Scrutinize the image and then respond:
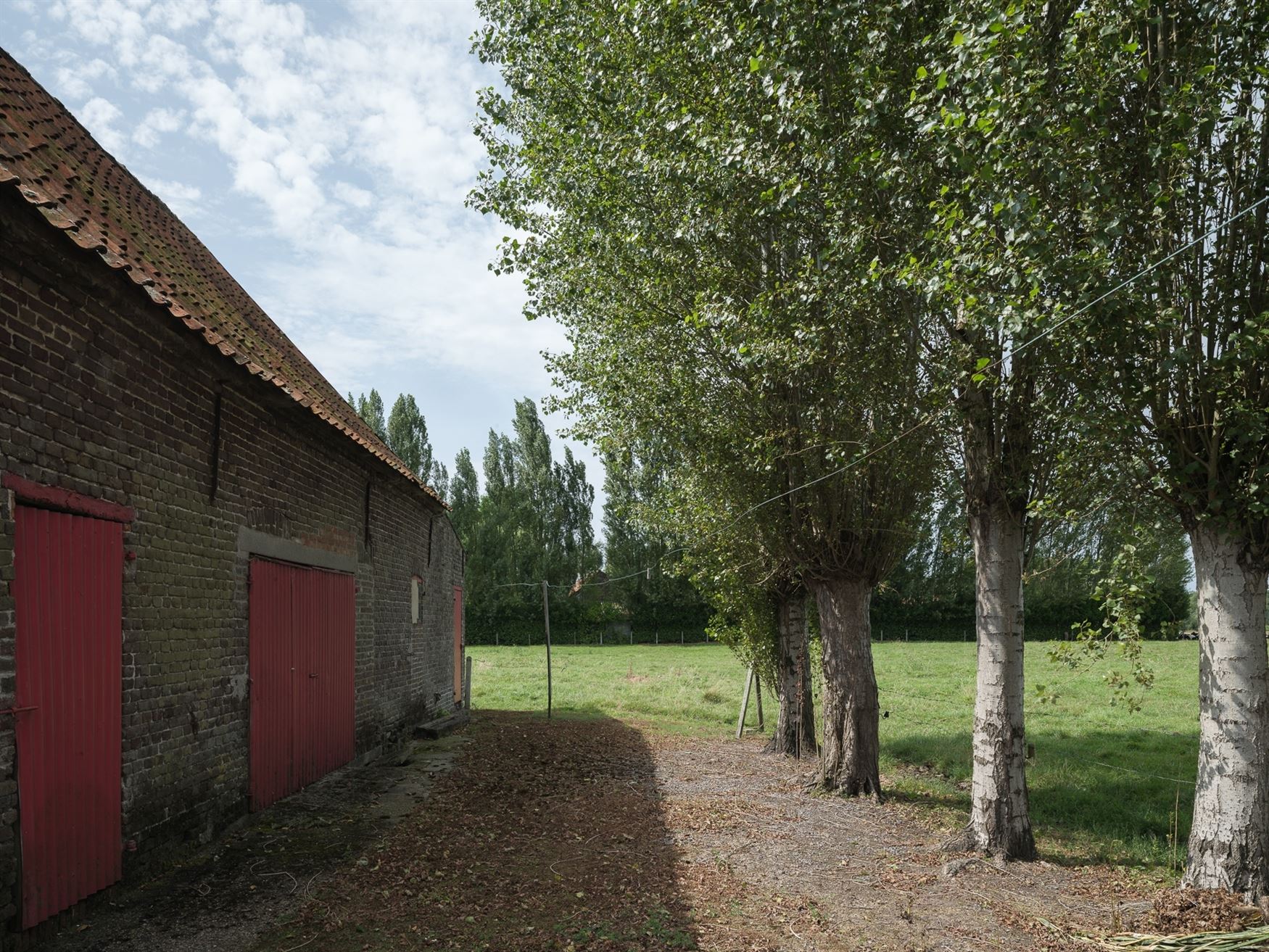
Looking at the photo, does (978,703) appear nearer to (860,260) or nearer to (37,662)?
(860,260)

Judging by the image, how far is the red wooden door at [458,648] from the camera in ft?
62.8

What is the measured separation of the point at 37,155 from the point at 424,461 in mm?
43940

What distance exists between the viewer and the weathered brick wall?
4875 mm

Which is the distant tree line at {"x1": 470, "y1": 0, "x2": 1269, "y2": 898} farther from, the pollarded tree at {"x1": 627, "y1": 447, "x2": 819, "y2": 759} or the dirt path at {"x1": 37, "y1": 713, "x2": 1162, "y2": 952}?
the dirt path at {"x1": 37, "y1": 713, "x2": 1162, "y2": 952}

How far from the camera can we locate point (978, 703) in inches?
314

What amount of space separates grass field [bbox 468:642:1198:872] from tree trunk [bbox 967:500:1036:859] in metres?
0.87

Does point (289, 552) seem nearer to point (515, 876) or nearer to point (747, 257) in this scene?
point (515, 876)

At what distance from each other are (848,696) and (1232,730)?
16.2 ft

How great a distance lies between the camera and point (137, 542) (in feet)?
20.5

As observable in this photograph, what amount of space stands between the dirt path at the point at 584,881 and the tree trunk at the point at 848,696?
0.46 meters

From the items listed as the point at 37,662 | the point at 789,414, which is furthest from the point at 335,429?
the point at 789,414

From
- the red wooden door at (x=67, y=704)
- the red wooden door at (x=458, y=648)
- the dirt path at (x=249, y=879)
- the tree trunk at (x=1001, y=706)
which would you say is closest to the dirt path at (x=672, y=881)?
the dirt path at (x=249, y=879)

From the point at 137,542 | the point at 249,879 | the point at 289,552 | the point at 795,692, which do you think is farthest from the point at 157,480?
the point at 795,692

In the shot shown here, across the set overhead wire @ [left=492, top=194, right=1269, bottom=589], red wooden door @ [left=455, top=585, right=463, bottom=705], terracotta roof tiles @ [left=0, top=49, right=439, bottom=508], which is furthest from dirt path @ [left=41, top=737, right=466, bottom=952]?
red wooden door @ [left=455, top=585, right=463, bottom=705]
